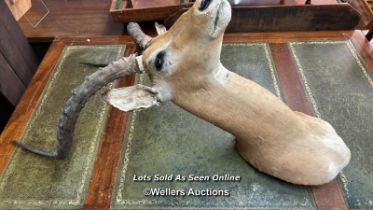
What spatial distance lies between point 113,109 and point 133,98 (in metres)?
0.52

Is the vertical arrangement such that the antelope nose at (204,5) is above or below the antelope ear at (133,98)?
above

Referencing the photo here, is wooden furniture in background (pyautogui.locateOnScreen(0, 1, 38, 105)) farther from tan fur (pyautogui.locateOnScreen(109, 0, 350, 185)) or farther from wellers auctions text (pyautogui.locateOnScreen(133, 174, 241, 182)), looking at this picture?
tan fur (pyautogui.locateOnScreen(109, 0, 350, 185))

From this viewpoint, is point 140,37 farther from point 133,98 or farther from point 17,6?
point 17,6

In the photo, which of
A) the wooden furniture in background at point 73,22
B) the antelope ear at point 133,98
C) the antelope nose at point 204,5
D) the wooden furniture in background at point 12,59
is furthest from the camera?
the wooden furniture in background at point 73,22

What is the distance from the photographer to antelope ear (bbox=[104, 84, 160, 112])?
82cm

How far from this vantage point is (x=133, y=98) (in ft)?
2.69

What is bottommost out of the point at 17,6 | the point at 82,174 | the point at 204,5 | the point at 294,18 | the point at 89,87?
the point at 82,174

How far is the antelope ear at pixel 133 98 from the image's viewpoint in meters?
0.82

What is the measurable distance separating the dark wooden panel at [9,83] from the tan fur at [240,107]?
0.86 meters

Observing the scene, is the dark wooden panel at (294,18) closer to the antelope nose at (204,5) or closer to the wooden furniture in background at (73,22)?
the wooden furniture in background at (73,22)

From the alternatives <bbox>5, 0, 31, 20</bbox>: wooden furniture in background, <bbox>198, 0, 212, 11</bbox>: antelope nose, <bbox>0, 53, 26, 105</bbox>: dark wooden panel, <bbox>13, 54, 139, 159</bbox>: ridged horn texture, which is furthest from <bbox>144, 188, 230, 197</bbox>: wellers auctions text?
<bbox>5, 0, 31, 20</bbox>: wooden furniture in background

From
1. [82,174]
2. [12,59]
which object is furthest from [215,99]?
[12,59]

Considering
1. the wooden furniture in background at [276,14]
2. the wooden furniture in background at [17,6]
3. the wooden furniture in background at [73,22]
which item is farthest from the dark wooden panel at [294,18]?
the wooden furniture in background at [17,6]

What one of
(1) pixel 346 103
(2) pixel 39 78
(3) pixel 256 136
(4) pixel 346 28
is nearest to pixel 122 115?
(2) pixel 39 78
